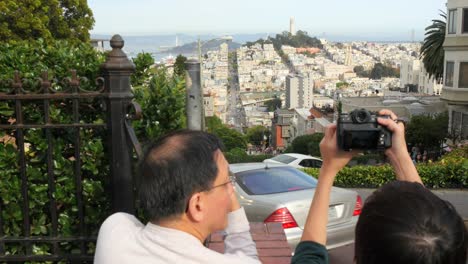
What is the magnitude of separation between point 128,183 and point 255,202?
3448mm

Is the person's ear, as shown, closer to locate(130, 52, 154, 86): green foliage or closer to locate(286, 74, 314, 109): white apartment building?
locate(130, 52, 154, 86): green foliage

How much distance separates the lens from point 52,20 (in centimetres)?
2100

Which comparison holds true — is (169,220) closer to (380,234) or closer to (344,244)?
(380,234)

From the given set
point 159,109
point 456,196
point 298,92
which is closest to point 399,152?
point 159,109

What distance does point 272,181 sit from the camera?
22.5 ft

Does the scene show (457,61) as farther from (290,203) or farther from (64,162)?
(64,162)

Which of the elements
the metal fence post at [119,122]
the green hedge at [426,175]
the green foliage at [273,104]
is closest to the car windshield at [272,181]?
the metal fence post at [119,122]

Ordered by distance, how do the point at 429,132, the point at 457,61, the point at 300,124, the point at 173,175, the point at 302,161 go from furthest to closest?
the point at 300,124
the point at 429,132
the point at 457,61
the point at 302,161
the point at 173,175

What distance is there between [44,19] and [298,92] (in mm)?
130941

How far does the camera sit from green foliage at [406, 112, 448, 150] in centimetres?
2936

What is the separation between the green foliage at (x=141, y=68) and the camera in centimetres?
378

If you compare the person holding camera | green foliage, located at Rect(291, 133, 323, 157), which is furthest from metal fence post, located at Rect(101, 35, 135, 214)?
green foliage, located at Rect(291, 133, 323, 157)

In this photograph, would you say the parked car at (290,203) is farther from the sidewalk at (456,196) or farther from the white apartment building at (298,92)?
the white apartment building at (298,92)

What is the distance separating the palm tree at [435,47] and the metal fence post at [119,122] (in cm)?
3194
